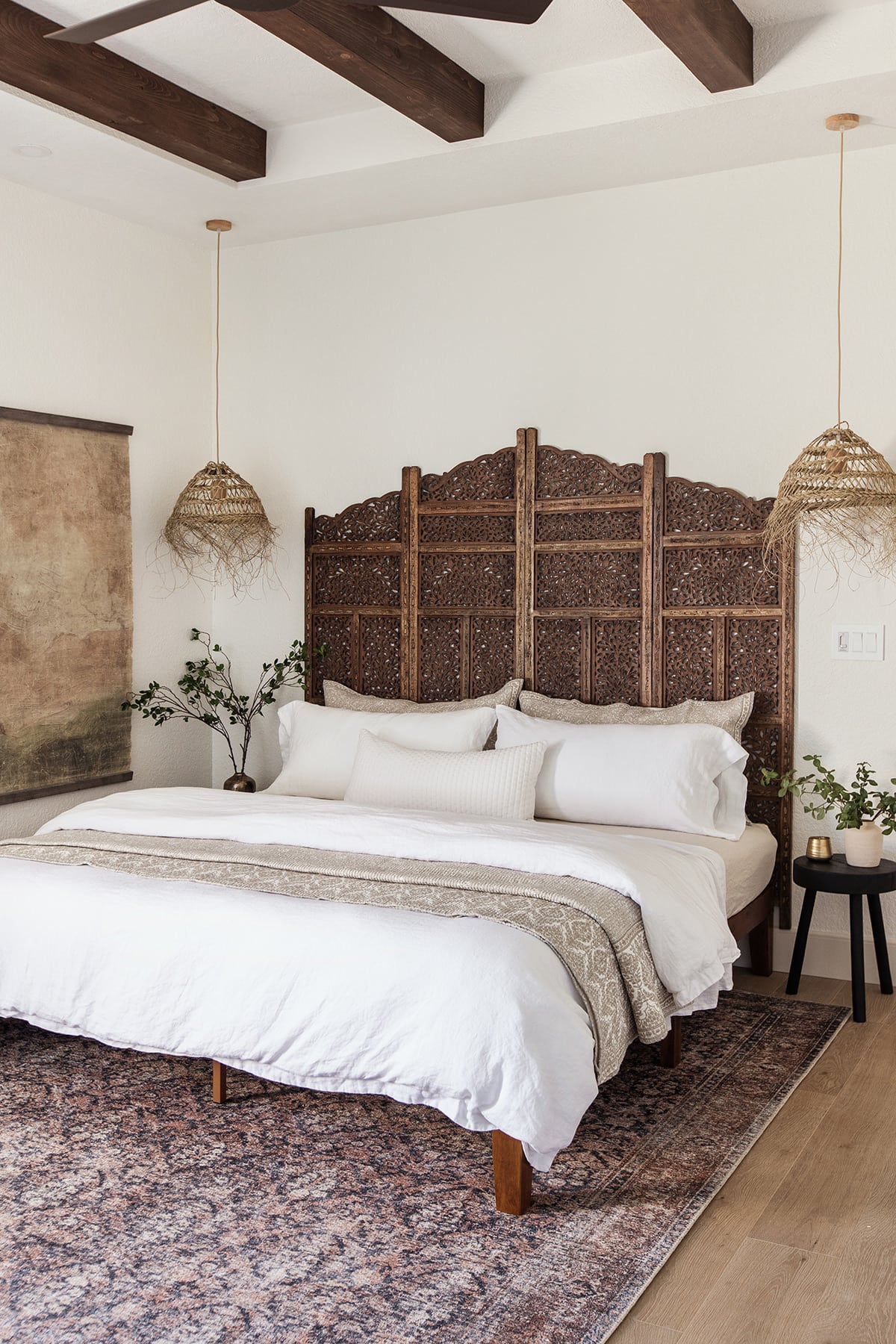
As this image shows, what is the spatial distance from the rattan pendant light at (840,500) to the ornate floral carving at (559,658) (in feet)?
2.52

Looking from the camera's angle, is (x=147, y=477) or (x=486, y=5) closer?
(x=486, y=5)

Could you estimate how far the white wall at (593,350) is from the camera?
12.9 ft

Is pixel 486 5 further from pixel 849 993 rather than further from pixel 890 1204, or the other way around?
pixel 849 993

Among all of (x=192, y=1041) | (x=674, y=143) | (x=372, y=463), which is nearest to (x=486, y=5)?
(x=674, y=143)

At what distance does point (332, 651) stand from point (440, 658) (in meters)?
0.50

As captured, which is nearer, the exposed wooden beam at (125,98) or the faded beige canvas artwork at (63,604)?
the exposed wooden beam at (125,98)

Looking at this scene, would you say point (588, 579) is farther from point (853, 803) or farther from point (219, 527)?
point (219, 527)

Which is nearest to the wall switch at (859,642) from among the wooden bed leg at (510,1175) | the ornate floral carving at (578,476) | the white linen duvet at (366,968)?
the ornate floral carving at (578,476)

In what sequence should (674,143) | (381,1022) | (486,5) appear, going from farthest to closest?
(674,143) → (381,1022) → (486,5)

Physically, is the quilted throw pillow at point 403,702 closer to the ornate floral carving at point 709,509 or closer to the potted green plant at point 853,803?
the ornate floral carving at point 709,509

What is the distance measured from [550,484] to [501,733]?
3.11 feet

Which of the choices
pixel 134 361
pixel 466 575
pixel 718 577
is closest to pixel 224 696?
pixel 466 575

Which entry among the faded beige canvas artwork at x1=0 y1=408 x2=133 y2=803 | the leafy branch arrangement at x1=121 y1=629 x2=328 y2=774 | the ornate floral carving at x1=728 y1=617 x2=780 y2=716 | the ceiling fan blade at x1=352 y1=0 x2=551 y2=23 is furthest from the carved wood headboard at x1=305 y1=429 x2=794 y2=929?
the ceiling fan blade at x1=352 y1=0 x2=551 y2=23

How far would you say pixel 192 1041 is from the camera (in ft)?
8.98
